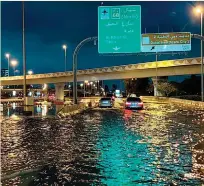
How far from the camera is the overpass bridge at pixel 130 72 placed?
69.3 metres

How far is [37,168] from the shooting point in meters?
11.0

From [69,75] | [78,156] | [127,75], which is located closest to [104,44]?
[78,156]

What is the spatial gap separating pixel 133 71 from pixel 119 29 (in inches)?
1721

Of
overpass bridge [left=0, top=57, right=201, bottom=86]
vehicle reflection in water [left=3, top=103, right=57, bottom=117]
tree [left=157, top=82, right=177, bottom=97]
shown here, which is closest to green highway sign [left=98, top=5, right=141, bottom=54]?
vehicle reflection in water [left=3, top=103, right=57, bottom=117]

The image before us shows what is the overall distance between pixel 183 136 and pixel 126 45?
76.6 ft

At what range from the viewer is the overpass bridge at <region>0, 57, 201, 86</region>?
227 feet

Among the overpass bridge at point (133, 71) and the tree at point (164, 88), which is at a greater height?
the overpass bridge at point (133, 71)

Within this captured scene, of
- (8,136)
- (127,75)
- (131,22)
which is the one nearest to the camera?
(8,136)

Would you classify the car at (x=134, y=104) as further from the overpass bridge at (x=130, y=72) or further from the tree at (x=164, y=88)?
the tree at (x=164, y=88)

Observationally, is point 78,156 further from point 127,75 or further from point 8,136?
point 127,75

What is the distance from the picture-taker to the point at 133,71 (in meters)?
84.1

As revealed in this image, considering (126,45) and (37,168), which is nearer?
(37,168)

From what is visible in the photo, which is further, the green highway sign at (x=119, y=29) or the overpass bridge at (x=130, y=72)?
the overpass bridge at (x=130, y=72)

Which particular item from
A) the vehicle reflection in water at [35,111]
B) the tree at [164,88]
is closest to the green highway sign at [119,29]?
the vehicle reflection in water at [35,111]
